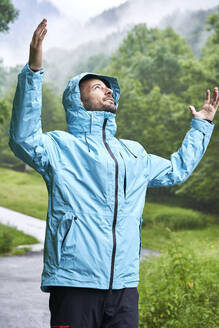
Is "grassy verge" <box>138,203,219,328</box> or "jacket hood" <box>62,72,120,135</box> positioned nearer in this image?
"jacket hood" <box>62,72,120,135</box>

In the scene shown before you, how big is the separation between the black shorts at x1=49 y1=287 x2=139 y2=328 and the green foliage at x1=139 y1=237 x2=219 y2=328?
179cm

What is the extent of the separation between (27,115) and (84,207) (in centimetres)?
49

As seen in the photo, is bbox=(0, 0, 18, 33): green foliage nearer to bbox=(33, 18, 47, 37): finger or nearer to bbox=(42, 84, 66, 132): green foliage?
bbox=(42, 84, 66, 132): green foliage

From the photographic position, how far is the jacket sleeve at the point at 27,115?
2.19 metres

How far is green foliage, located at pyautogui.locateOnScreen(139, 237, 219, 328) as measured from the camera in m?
3.99

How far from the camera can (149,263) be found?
594cm

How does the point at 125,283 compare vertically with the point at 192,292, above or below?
above

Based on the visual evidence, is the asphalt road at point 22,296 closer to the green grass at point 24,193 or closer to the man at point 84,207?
the man at point 84,207

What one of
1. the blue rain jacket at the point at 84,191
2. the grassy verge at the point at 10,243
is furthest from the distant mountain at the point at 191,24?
the blue rain jacket at the point at 84,191

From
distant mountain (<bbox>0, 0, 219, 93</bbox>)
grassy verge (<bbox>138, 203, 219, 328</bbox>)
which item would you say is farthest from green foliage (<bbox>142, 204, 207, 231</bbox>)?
grassy verge (<bbox>138, 203, 219, 328</bbox>)

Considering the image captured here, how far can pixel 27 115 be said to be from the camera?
2207 millimetres

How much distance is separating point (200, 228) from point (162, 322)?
16.3m

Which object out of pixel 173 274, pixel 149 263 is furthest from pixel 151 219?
pixel 173 274

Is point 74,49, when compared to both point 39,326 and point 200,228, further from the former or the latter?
point 39,326
